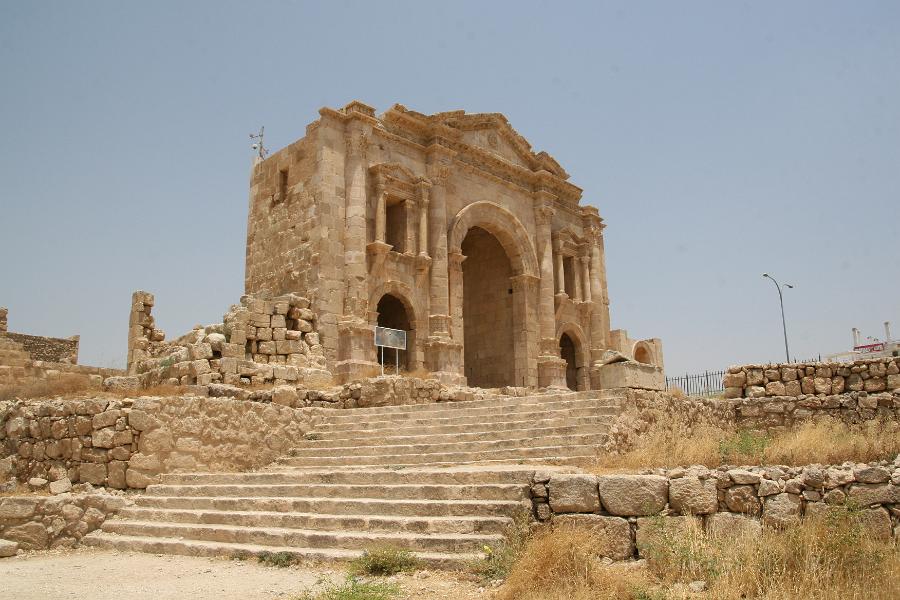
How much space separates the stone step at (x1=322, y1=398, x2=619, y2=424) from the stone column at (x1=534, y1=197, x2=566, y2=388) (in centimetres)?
1190

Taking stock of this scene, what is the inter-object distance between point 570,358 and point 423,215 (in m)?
9.89

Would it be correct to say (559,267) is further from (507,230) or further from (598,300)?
(507,230)

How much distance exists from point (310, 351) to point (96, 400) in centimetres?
734

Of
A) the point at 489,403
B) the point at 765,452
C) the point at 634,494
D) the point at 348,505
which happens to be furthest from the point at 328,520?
the point at 489,403

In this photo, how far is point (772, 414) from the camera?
11.9 metres

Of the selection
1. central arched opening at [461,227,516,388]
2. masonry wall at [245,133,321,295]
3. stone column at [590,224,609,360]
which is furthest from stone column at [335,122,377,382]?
stone column at [590,224,609,360]

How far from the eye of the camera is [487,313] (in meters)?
26.1

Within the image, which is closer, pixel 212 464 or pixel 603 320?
pixel 212 464

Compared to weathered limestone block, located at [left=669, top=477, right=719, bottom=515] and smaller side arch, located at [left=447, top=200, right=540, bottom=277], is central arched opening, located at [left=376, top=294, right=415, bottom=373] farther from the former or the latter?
weathered limestone block, located at [left=669, top=477, right=719, bottom=515]

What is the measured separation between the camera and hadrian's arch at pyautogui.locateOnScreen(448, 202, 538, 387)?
24094 mm

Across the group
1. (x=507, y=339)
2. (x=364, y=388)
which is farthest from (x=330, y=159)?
(x=507, y=339)

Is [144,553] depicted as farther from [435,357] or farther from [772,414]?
[435,357]

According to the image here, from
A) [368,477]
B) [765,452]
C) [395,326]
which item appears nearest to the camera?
[765,452]

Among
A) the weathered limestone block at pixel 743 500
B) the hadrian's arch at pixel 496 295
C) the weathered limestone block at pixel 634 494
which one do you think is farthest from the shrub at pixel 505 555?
the hadrian's arch at pixel 496 295
